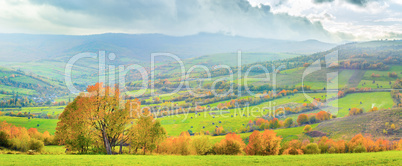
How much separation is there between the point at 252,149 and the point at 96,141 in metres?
33.8

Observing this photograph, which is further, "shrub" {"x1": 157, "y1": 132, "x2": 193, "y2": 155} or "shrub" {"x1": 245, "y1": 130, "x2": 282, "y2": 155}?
"shrub" {"x1": 245, "y1": 130, "x2": 282, "y2": 155}

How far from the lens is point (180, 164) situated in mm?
28938

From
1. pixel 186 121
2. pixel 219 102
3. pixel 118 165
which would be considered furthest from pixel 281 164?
pixel 219 102

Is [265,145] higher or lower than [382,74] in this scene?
lower

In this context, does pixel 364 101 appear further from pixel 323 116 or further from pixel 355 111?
pixel 323 116

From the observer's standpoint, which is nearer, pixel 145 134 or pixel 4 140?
pixel 145 134

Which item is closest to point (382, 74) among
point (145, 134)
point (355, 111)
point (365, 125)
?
point (355, 111)

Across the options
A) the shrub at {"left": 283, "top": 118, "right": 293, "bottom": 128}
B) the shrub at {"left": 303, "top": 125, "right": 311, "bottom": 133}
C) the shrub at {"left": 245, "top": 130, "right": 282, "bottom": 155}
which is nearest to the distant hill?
the shrub at {"left": 303, "top": 125, "right": 311, "bottom": 133}

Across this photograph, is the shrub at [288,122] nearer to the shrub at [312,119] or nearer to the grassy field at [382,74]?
the shrub at [312,119]

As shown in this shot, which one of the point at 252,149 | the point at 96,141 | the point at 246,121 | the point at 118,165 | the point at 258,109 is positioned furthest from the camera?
the point at 258,109

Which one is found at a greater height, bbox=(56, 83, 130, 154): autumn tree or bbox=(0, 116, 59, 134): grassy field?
bbox=(56, 83, 130, 154): autumn tree

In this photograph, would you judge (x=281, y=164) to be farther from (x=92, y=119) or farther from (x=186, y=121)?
(x=186, y=121)

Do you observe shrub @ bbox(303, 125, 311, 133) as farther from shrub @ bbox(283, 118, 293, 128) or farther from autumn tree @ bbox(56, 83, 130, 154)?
autumn tree @ bbox(56, 83, 130, 154)

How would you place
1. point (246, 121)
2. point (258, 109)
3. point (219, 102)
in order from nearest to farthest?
point (246, 121) < point (258, 109) < point (219, 102)
